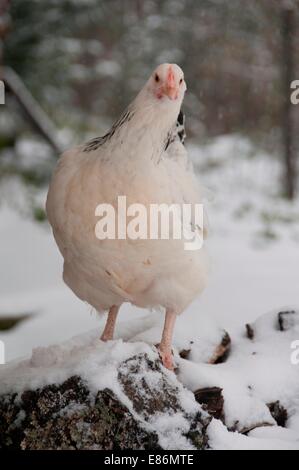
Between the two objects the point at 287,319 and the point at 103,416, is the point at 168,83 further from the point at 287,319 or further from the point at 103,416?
the point at 287,319

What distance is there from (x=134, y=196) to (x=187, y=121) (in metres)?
5.23

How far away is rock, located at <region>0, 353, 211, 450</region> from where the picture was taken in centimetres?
142

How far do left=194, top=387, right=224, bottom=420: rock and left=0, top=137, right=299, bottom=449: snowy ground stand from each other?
39 millimetres

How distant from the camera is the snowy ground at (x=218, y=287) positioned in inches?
75.5

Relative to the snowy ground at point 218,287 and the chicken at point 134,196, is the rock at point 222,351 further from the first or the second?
the chicken at point 134,196

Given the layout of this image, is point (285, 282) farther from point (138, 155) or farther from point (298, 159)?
point (298, 159)

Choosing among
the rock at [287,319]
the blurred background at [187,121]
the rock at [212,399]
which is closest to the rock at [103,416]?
the rock at [212,399]

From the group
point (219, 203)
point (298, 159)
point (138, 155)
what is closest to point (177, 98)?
point (138, 155)

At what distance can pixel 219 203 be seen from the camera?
5.91 meters

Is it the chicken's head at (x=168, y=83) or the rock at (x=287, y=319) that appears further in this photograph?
the rock at (x=287, y=319)

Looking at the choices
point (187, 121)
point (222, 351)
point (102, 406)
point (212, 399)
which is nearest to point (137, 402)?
point (102, 406)

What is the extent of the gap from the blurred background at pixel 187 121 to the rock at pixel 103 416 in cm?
79

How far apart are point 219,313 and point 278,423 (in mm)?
1062

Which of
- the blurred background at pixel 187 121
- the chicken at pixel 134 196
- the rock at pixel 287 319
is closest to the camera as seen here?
the chicken at pixel 134 196
